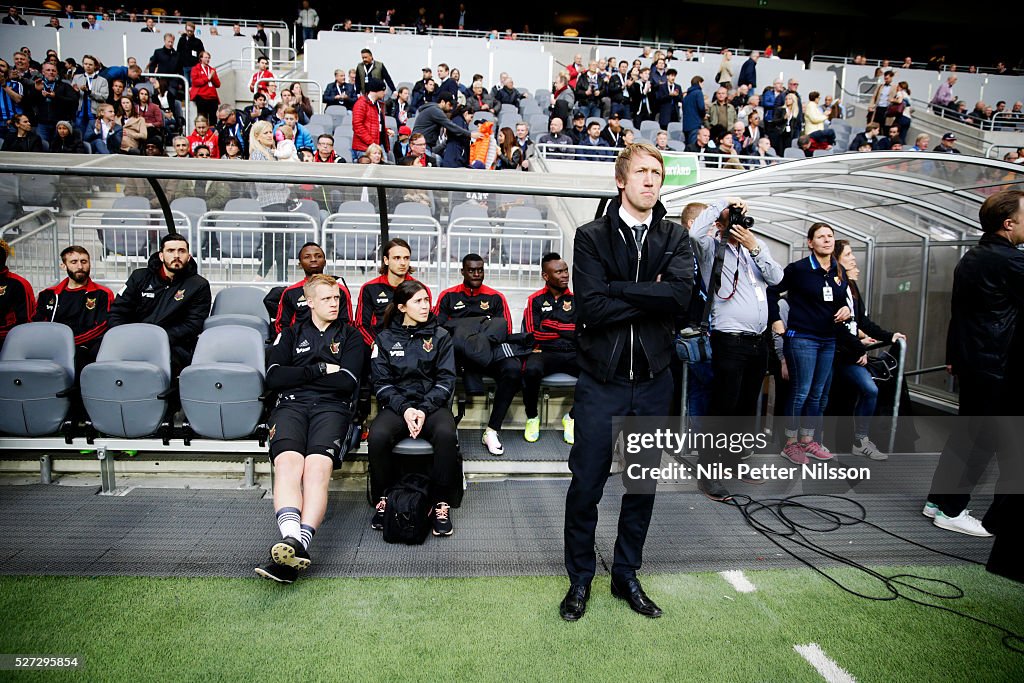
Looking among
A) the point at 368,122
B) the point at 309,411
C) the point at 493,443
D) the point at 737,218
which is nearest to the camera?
the point at 309,411

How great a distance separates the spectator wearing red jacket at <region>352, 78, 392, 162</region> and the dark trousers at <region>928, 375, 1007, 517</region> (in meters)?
8.56

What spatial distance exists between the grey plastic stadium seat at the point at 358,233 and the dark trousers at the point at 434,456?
2559 millimetres

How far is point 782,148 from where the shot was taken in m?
14.7

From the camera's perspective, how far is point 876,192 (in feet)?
18.6

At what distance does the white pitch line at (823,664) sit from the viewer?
268 centimetres

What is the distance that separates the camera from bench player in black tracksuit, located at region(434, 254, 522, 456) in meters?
5.34

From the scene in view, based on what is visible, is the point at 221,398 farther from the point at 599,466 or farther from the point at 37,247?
the point at 37,247

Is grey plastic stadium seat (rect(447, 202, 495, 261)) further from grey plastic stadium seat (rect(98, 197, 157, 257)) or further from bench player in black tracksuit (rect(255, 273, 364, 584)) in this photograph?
grey plastic stadium seat (rect(98, 197, 157, 257))

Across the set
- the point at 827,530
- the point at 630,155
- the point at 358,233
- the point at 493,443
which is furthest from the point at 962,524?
the point at 358,233

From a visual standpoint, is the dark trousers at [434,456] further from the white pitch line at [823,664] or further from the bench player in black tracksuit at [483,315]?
the white pitch line at [823,664]

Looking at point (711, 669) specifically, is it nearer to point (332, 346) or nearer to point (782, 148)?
point (332, 346)

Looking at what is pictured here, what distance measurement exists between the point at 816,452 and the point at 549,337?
2542 millimetres

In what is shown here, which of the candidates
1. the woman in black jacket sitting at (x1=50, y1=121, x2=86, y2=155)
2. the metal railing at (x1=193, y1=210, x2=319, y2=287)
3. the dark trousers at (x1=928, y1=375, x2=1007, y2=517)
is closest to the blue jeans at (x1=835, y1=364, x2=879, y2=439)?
the dark trousers at (x1=928, y1=375, x2=1007, y2=517)

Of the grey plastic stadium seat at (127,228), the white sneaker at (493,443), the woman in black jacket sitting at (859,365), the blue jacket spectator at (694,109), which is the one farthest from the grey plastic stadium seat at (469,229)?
the blue jacket spectator at (694,109)
